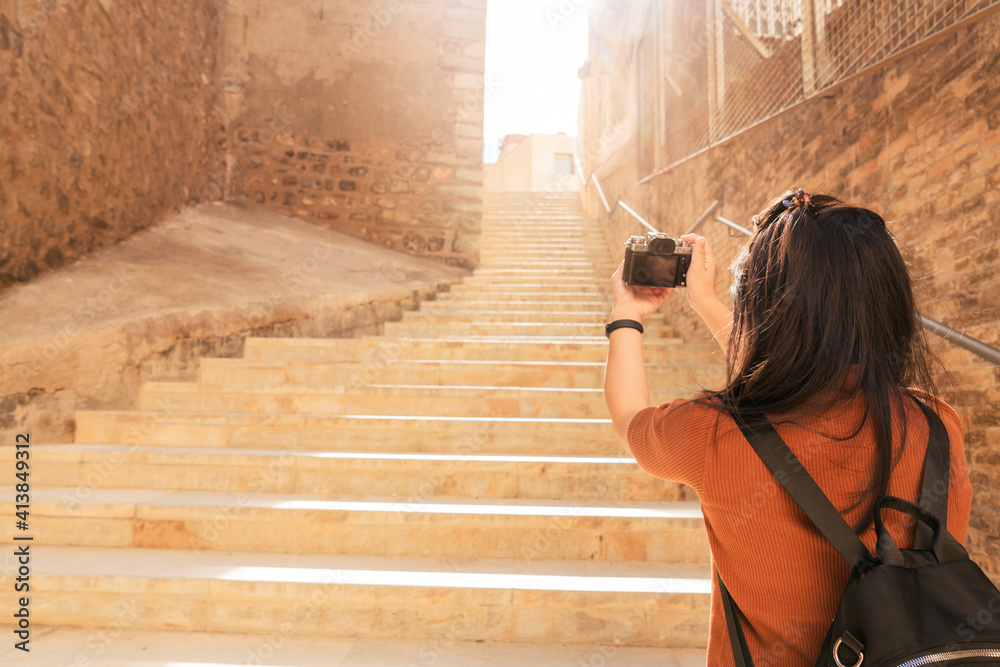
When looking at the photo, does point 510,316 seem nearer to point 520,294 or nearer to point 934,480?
point 520,294

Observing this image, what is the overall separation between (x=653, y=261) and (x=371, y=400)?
2.27m

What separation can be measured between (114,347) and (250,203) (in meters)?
3.94

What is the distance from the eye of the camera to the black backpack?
1.80 feet

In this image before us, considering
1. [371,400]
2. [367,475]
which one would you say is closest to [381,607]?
[367,475]

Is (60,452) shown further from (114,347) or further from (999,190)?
(999,190)

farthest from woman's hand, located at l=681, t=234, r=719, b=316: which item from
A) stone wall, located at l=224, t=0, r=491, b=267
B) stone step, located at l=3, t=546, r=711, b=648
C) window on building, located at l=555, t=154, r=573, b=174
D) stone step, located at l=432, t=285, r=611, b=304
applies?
window on building, located at l=555, t=154, r=573, b=174

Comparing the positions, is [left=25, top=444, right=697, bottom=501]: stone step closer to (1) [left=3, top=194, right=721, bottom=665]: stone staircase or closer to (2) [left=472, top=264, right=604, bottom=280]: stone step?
(1) [left=3, top=194, right=721, bottom=665]: stone staircase

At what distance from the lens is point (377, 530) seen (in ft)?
6.91

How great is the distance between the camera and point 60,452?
8.05 ft

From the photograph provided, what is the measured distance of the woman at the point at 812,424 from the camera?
654 millimetres

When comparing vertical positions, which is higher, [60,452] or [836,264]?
[836,264]

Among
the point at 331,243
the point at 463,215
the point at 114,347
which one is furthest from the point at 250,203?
the point at 114,347

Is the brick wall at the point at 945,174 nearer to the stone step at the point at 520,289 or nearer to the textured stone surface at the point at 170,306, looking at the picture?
the stone step at the point at 520,289

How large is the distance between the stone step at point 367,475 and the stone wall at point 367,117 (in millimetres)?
4432
